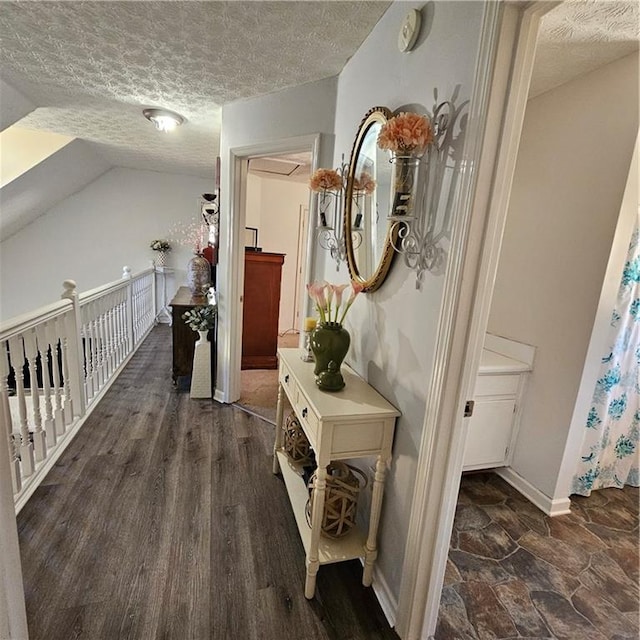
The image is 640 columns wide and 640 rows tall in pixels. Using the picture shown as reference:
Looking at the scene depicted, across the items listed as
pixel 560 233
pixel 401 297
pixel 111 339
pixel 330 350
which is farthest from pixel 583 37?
pixel 111 339

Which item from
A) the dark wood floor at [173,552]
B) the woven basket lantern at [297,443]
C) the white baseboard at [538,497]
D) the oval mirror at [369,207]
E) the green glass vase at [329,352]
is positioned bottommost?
the dark wood floor at [173,552]

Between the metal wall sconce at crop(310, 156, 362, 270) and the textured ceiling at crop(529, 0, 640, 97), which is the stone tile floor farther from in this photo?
the textured ceiling at crop(529, 0, 640, 97)

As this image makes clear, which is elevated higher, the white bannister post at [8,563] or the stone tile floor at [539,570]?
the white bannister post at [8,563]

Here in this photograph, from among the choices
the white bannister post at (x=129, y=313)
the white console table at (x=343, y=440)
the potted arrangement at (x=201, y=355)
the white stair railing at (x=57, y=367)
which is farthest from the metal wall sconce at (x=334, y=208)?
the white bannister post at (x=129, y=313)

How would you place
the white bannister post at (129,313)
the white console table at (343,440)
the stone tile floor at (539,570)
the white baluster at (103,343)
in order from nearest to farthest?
the white console table at (343,440), the stone tile floor at (539,570), the white baluster at (103,343), the white bannister post at (129,313)

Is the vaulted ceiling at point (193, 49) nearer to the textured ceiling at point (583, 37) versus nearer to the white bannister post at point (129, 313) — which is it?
the textured ceiling at point (583, 37)

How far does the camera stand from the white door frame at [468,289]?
0.94 m

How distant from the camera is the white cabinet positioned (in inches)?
85.4

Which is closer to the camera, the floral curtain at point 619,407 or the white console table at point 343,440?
the white console table at point 343,440

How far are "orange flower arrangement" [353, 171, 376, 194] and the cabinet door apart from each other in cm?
144

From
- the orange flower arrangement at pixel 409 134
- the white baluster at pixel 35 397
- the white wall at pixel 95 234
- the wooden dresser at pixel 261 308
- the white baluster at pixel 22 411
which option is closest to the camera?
the orange flower arrangement at pixel 409 134

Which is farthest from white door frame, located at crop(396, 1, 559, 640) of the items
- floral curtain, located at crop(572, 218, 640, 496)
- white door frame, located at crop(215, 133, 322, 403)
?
white door frame, located at crop(215, 133, 322, 403)

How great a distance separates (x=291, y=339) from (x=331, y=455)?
4.10 metres

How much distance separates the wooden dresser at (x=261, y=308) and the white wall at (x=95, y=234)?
2.65 meters
